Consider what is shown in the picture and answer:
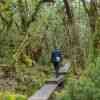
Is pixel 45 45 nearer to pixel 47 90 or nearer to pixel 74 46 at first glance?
pixel 74 46

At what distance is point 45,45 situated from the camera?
23047 millimetres

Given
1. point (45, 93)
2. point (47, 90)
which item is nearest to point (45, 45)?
point (47, 90)

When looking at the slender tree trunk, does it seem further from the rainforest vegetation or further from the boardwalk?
the boardwalk

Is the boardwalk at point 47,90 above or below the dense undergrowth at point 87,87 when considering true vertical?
below

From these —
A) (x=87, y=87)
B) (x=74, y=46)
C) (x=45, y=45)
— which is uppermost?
(x=87, y=87)

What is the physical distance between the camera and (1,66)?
16781mm

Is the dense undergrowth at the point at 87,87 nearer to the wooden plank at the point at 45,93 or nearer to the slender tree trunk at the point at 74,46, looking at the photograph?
the wooden plank at the point at 45,93

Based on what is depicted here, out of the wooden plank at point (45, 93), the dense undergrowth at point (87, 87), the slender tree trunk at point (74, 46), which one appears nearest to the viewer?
the dense undergrowth at point (87, 87)

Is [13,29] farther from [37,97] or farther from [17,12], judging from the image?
[37,97]

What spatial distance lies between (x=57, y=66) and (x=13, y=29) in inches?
293

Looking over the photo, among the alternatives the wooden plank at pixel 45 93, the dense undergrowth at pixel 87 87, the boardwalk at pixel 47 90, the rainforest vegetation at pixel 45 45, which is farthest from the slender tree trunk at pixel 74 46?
the dense undergrowth at pixel 87 87

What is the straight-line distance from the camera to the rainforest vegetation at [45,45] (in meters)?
7.23

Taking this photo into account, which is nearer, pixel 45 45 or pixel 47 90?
pixel 47 90

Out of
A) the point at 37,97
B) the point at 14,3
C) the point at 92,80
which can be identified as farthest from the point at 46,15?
the point at 92,80
